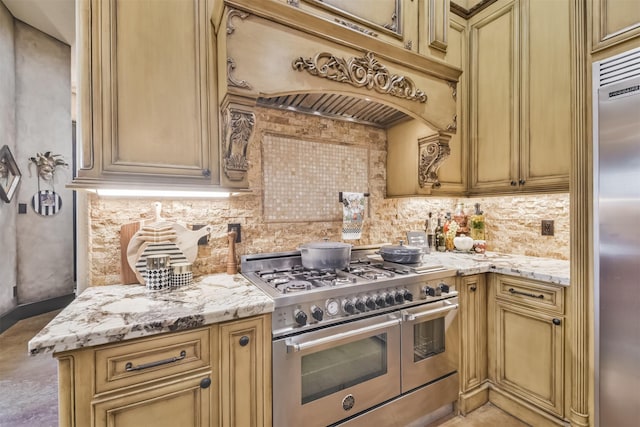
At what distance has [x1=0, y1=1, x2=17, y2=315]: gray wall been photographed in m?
3.18

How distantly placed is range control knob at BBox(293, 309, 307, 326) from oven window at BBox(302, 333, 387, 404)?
20 cm

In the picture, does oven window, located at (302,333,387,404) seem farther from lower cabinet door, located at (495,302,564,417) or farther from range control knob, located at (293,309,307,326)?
lower cabinet door, located at (495,302,564,417)

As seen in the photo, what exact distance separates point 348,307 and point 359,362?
1.18ft

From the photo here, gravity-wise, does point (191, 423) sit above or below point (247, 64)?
below

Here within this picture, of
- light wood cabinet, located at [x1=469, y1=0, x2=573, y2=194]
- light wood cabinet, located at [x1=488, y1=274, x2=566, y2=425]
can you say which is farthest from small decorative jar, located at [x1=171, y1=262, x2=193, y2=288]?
light wood cabinet, located at [x1=469, y1=0, x2=573, y2=194]

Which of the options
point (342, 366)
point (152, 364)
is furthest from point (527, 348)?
point (152, 364)

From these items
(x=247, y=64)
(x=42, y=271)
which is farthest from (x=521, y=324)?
(x=42, y=271)

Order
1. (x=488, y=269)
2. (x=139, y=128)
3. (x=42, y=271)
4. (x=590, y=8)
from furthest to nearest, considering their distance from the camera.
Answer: (x=42, y=271) → (x=488, y=269) → (x=590, y=8) → (x=139, y=128)

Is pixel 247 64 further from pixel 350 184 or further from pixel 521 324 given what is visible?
pixel 521 324

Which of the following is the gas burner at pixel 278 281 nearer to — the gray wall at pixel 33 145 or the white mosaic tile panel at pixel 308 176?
the white mosaic tile panel at pixel 308 176

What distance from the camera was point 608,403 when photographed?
4.83 feet

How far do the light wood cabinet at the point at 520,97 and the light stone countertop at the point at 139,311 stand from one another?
2017 mm

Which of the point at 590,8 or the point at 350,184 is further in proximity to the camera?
the point at 350,184

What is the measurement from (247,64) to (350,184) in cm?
119
